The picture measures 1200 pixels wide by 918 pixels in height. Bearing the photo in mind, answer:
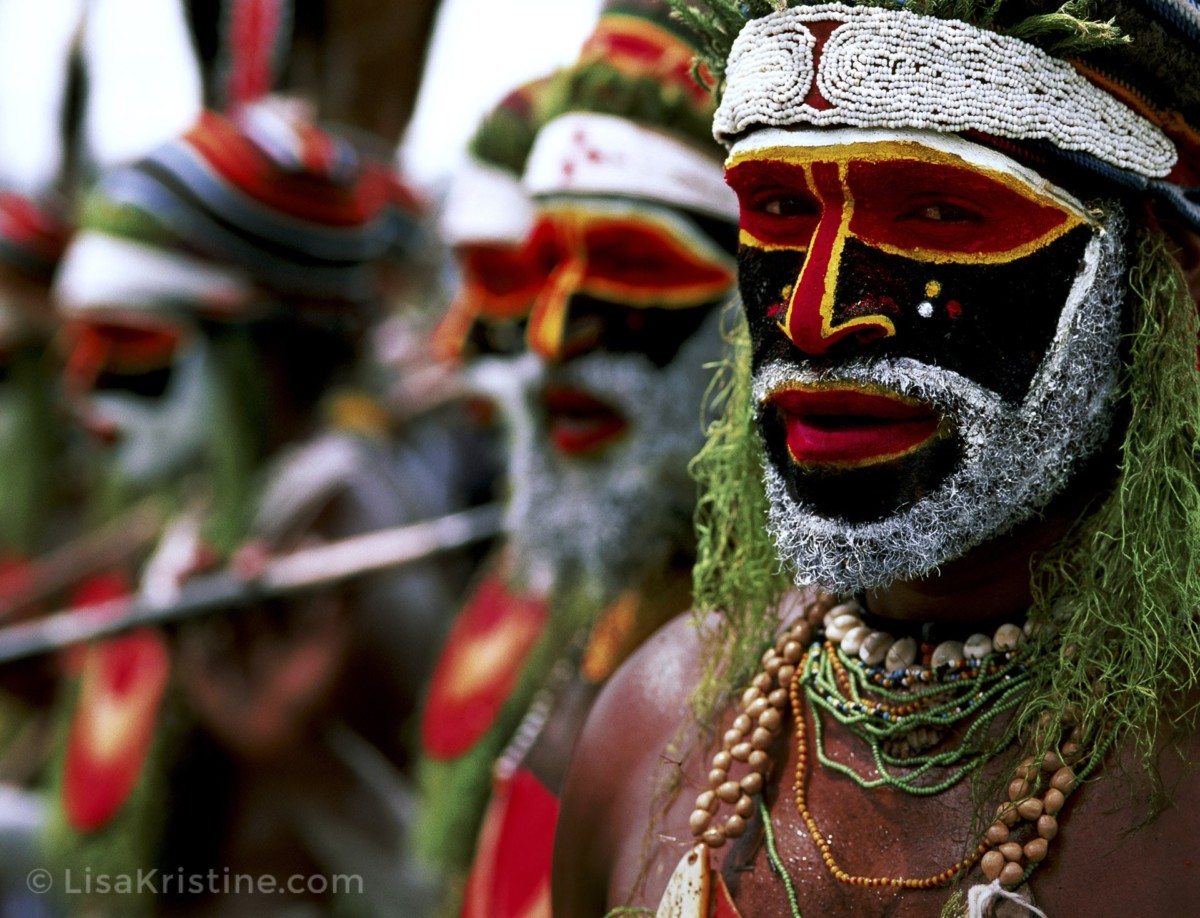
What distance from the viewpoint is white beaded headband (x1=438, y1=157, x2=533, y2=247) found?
3955 millimetres

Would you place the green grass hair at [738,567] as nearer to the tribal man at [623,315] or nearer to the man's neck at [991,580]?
the man's neck at [991,580]

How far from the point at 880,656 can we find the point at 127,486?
197 inches

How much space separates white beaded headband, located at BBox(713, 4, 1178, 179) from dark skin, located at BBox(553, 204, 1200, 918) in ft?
0.65

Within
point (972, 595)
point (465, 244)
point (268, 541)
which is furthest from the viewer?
point (268, 541)

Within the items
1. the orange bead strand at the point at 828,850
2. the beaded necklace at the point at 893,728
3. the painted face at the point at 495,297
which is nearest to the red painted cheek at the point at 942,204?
the beaded necklace at the point at 893,728

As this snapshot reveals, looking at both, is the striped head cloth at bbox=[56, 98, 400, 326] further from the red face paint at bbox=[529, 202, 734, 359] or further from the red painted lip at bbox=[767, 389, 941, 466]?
the red painted lip at bbox=[767, 389, 941, 466]

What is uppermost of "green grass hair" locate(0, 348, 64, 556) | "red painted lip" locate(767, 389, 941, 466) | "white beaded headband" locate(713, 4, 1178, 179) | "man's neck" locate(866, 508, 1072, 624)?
"white beaded headband" locate(713, 4, 1178, 179)

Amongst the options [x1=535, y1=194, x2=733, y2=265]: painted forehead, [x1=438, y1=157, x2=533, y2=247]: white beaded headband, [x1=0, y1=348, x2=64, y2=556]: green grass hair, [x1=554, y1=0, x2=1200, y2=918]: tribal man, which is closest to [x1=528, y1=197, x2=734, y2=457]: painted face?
[x1=535, y1=194, x2=733, y2=265]: painted forehead

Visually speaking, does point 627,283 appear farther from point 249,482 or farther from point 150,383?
point 150,383

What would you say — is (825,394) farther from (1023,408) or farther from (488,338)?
(488,338)

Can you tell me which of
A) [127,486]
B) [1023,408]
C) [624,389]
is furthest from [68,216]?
[1023,408]

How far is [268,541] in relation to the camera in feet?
16.9

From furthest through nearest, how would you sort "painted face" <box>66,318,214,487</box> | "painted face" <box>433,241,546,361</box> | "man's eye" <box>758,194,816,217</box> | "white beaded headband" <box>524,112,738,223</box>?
1. "painted face" <box>66,318,214,487</box>
2. "painted face" <box>433,241,546,361</box>
3. "white beaded headband" <box>524,112,738,223</box>
4. "man's eye" <box>758,194,816,217</box>

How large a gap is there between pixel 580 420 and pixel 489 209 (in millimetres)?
826
